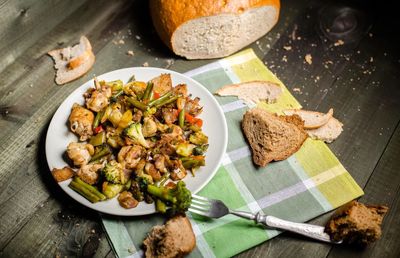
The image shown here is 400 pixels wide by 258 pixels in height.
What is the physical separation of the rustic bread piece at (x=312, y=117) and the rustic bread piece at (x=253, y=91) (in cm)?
20

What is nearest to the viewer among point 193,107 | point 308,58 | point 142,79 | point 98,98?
point 98,98

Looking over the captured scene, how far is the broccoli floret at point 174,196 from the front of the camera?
253cm

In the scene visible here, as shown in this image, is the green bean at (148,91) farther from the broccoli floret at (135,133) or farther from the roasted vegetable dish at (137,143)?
the broccoli floret at (135,133)

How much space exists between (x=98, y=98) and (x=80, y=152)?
1.42 ft

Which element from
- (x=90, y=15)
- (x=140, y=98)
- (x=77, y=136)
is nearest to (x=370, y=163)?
(x=140, y=98)

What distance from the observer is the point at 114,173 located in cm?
259

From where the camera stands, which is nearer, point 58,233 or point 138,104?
point 58,233

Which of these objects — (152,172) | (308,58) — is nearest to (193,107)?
(152,172)

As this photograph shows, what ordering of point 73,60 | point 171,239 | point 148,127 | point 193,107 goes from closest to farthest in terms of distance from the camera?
point 171,239 < point 148,127 < point 193,107 < point 73,60

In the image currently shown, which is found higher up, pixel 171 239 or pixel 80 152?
pixel 80 152

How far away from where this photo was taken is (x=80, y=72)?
3619 millimetres

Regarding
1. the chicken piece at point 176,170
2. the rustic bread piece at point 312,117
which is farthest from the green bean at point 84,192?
the rustic bread piece at point 312,117

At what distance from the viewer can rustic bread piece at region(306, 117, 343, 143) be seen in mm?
3250

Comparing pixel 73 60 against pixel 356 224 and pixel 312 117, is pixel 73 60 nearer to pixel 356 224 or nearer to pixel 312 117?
pixel 312 117
